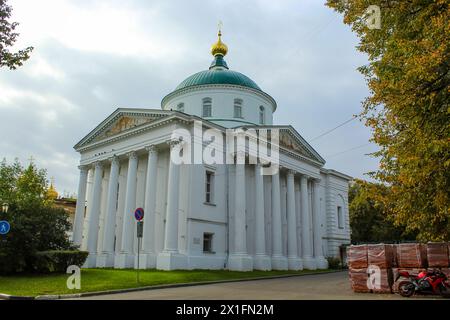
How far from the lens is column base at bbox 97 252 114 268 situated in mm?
29484

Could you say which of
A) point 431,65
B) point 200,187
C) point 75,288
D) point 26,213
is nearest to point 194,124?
point 200,187

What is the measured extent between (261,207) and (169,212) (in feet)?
25.6

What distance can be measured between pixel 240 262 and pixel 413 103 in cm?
1930

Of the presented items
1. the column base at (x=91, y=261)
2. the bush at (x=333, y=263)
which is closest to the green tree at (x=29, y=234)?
the column base at (x=91, y=261)

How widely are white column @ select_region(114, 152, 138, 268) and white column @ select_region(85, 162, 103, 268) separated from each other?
10.0 ft

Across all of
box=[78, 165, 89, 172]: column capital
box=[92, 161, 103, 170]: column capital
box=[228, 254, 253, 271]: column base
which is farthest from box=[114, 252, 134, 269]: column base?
box=[78, 165, 89, 172]: column capital

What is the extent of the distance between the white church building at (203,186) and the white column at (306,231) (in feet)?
0.31

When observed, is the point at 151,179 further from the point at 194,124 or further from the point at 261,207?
the point at 261,207

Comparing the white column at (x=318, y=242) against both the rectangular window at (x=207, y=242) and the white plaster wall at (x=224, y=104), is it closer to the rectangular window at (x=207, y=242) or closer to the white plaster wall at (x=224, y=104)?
the white plaster wall at (x=224, y=104)

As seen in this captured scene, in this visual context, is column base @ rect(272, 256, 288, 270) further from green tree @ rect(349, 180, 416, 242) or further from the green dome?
green tree @ rect(349, 180, 416, 242)

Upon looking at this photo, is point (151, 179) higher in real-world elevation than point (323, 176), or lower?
lower

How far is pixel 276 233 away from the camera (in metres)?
31.5

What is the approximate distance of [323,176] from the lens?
43.8m

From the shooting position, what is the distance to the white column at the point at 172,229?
2458cm
